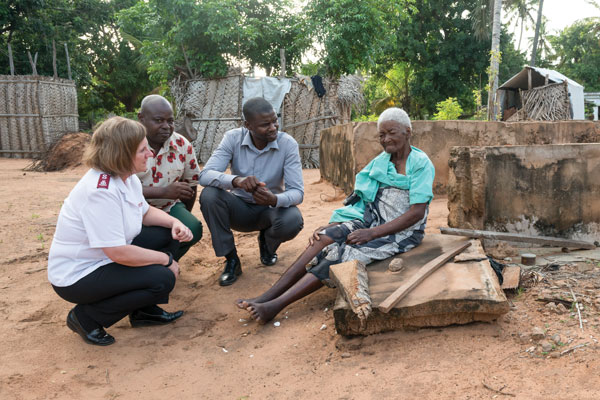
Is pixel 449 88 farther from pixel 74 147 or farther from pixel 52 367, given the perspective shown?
pixel 52 367

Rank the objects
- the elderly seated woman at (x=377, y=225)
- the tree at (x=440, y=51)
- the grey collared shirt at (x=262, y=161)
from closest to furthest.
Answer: the elderly seated woman at (x=377, y=225)
the grey collared shirt at (x=262, y=161)
the tree at (x=440, y=51)

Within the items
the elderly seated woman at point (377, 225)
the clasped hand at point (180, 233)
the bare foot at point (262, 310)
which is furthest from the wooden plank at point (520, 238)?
the clasped hand at point (180, 233)

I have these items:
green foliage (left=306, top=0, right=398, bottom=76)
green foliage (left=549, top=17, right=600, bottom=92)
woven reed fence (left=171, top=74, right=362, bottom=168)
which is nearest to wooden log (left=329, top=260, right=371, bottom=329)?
woven reed fence (left=171, top=74, right=362, bottom=168)

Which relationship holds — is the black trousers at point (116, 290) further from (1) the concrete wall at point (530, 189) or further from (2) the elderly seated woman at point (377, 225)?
(1) the concrete wall at point (530, 189)

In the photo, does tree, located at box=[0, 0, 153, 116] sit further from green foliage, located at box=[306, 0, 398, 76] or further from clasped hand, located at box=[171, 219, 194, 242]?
clasped hand, located at box=[171, 219, 194, 242]

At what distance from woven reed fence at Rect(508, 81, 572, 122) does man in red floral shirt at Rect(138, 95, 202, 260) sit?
11115 millimetres

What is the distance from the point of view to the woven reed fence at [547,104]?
11.8 metres

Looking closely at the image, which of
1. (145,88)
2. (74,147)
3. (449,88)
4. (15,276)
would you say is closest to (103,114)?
(145,88)

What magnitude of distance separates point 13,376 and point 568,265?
118 inches

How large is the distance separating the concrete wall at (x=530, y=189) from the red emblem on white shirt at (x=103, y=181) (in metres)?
2.31

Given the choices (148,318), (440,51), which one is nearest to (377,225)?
(148,318)

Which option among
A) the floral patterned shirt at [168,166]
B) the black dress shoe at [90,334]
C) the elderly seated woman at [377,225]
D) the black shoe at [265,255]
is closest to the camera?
the black dress shoe at [90,334]

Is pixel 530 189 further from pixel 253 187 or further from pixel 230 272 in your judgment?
pixel 230 272

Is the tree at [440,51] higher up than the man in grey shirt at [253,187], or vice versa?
the tree at [440,51]
